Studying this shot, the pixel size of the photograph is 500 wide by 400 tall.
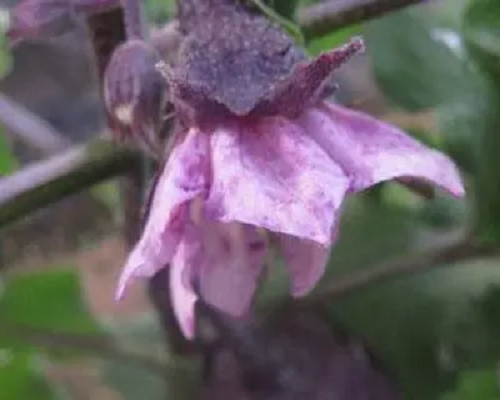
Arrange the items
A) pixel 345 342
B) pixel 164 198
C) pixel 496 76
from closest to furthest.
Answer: pixel 164 198 < pixel 496 76 < pixel 345 342

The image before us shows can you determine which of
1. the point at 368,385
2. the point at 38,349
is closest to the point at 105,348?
the point at 38,349

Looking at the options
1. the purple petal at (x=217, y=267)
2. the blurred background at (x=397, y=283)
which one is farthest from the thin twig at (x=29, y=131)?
the purple petal at (x=217, y=267)

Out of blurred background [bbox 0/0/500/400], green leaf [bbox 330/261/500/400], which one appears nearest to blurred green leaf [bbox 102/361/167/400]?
blurred background [bbox 0/0/500/400]

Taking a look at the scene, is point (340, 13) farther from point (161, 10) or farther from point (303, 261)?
point (161, 10)

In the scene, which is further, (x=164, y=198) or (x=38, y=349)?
(x=38, y=349)

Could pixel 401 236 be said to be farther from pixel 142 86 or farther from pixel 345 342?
pixel 142 86

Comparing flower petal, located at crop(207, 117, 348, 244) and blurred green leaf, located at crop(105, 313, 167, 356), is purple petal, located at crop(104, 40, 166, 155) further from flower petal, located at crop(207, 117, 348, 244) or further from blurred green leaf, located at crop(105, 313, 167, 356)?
blurred green leaf, located at crop(105, 313, 167, 356)
